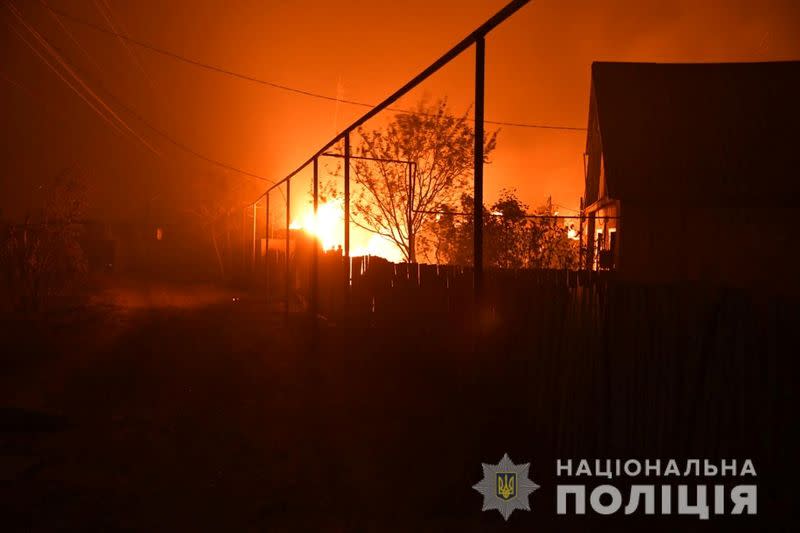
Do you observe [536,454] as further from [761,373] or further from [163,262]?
[163,262]

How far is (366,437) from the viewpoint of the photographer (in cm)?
672

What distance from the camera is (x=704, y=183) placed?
52.5 ft

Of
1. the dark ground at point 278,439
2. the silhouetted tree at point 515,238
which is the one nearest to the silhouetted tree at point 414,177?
the silhouetted tree at point 515,238

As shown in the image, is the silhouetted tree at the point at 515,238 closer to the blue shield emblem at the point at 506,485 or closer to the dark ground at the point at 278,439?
the dark ground at the point at 278,439

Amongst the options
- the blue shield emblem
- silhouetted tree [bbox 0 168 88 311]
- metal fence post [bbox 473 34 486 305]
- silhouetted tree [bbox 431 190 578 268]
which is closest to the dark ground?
the blue shield emblem

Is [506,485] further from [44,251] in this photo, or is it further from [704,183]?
[44,251]

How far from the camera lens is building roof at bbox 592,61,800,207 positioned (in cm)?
1592

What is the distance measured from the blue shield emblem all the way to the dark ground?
0.17 m

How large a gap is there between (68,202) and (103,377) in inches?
483

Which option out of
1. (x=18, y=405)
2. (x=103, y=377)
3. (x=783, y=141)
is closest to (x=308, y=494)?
(x=18, y=405)

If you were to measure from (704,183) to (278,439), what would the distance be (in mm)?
13528

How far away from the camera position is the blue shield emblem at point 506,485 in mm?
4980

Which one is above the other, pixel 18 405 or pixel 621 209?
pixel 621 209

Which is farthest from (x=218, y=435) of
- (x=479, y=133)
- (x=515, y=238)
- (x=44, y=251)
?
(x=44, y=251)
